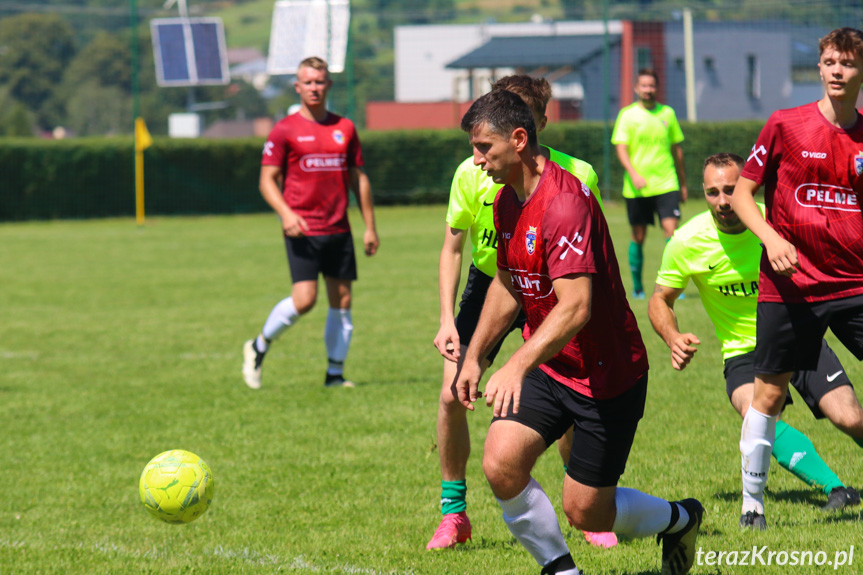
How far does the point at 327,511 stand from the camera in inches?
207

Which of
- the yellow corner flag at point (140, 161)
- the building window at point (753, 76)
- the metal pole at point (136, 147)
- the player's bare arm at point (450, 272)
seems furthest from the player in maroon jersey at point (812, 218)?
the building window at point (753, 76)

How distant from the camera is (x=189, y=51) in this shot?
119 feet

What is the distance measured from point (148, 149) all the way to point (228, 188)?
2.40m

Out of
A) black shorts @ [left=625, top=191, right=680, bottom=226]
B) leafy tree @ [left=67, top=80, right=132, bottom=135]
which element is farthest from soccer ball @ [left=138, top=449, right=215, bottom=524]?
leafy tree @ [left=67, top=80, right=132, bottom=135]

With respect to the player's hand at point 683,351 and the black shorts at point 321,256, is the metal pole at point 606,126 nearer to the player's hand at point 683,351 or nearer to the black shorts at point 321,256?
the black shorts at point 321,256

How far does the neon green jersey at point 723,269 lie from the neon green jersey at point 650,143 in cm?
678

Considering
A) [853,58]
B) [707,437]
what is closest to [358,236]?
[707,437]

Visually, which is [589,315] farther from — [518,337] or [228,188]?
[228,188]

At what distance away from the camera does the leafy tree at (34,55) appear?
108 ft

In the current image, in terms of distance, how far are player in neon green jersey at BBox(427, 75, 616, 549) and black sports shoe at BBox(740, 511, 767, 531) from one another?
0.65m

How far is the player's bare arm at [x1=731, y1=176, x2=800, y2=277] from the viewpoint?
412 centimetres

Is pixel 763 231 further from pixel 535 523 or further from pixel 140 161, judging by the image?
pixel 140 161

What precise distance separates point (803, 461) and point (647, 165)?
729 centimetres

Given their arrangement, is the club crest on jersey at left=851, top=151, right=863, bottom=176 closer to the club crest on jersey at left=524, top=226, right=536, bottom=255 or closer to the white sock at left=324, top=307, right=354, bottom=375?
the club crest on jersey at left=524, top=226, right=536, bottom=255
